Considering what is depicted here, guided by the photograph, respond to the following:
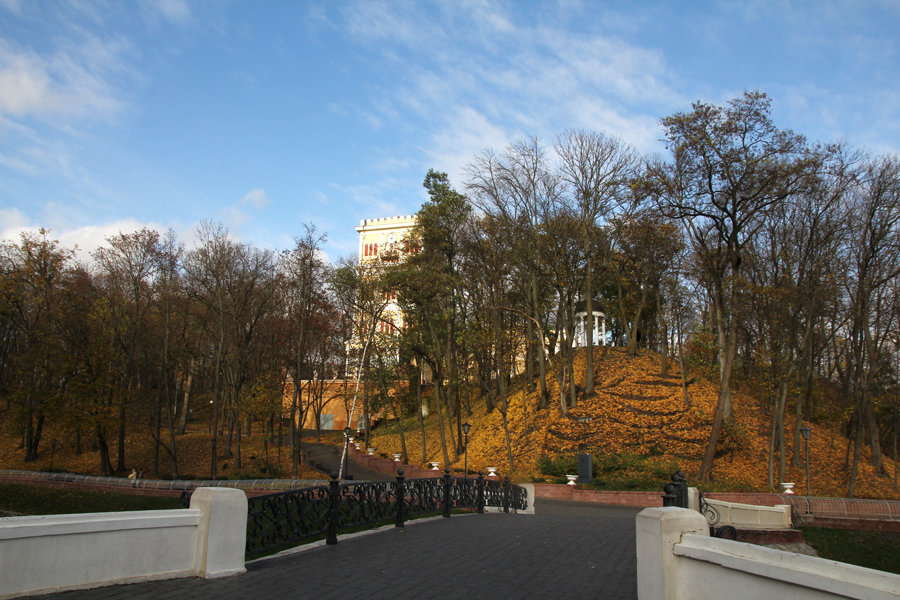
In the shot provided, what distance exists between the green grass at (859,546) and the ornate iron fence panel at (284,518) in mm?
11933

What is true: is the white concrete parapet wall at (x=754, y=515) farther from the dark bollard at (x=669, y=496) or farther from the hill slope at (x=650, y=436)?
the hill slope at (x=650, y=436)

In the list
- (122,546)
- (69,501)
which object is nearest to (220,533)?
(122,546)

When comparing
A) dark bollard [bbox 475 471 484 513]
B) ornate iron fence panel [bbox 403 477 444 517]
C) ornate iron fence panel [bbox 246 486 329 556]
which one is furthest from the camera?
dark bollard [bbox 475 471 484 513]

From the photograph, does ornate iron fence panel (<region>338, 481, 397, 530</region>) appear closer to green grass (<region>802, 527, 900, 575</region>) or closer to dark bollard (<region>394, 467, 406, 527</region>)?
dark bollard (<region>394, 467, 406, 527</region>)

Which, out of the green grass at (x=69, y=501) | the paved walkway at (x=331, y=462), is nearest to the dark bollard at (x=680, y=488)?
the green grass at (x=69, y=501)

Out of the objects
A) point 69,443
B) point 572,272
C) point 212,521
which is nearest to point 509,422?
point 572,272

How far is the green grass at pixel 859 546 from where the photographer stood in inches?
564

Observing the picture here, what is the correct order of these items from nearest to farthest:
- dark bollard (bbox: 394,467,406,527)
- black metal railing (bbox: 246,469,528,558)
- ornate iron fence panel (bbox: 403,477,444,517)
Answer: black metal railing (bbox: 246,469,528,558)
dark bollard (bbox: 394,467,406,527)
ornate iron fence panel (bbox: 403,477,444,517)

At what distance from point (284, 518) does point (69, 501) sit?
16.3 m

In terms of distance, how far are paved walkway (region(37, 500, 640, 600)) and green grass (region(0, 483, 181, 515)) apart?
1132 cm

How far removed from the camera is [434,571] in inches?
311

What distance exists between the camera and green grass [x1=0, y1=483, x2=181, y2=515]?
1902 cm

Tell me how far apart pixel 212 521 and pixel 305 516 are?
2260 millimetres

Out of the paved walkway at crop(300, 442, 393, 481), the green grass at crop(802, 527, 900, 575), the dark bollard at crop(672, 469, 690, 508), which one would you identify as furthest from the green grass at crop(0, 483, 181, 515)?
the green grass at crop(802, 527, 900, 575)
